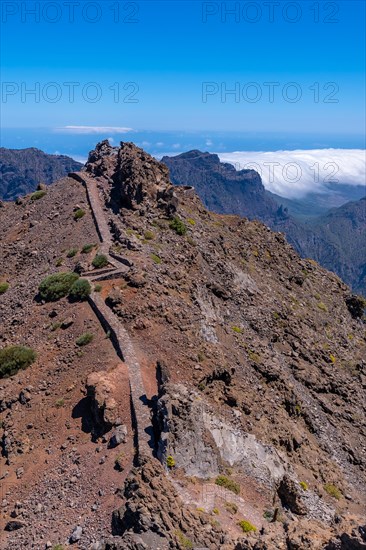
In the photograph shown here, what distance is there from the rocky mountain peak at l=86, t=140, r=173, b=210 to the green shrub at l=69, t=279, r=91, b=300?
531 inches

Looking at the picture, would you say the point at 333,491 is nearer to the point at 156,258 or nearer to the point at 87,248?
the point at 156,258

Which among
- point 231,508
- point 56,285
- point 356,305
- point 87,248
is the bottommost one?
point 231,508

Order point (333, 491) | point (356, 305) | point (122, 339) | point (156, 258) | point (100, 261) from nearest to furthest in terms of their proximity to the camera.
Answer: point (333, 491) → point (122, 339) → point (100, 261) → point (156, 258) → point (356, 305)

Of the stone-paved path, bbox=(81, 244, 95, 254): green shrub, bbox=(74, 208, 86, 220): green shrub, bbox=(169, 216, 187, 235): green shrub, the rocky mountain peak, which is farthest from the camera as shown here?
the rocky mountain peak

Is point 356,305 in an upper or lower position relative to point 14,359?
lower

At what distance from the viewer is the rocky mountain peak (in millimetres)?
44438

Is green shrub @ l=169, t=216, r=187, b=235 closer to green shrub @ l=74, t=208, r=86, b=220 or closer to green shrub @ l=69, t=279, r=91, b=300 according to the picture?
green shrub @ l=74, t=208, r=86, b=220

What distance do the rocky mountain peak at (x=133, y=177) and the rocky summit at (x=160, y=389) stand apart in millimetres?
195

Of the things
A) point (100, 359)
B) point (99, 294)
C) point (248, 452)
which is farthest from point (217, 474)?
point (99, 294)

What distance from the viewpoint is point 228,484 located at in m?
20.5

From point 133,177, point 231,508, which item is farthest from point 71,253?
point 231,508

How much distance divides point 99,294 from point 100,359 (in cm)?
671

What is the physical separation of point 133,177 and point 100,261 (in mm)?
12470

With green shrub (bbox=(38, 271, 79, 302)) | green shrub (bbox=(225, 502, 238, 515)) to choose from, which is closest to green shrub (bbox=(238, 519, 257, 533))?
green shrub (bbox=(225, 502, 238, 515))
